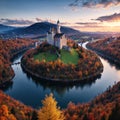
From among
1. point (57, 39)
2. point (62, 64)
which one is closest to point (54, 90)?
point (62, 64)

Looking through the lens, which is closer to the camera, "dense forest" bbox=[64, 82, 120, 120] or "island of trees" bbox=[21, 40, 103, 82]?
"dense forest" bbox=[64, 82, 120, 120]

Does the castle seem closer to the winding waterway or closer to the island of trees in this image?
the island of trees

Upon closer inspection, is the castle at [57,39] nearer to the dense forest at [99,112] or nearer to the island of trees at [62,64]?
the island of trees at [62,64]

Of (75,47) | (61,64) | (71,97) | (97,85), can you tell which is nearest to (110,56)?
(75,47)

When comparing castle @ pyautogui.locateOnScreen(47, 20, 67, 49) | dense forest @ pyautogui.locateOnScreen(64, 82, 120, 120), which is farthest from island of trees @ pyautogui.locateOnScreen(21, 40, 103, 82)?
dense forest @ pyautogui.locateOnScreen(64, 82, 120, 120)

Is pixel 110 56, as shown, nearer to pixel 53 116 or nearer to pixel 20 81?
pixel 20 81

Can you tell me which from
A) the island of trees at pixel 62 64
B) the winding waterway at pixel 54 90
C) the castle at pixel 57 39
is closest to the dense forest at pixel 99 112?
the winding waterway at pixel 54 90
